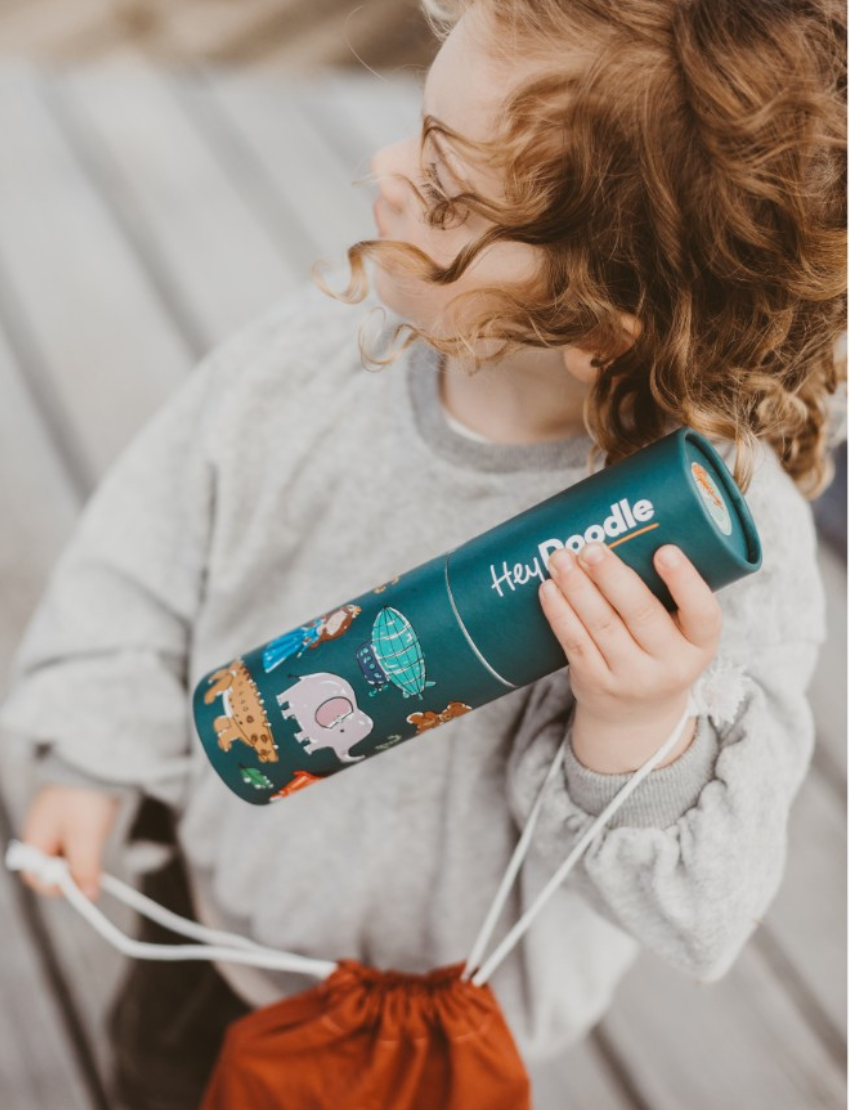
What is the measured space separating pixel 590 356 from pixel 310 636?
0.70 ft

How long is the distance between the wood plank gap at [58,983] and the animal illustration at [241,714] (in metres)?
0.59

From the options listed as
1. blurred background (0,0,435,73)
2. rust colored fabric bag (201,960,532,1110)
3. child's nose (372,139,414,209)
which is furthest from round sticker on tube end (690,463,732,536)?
blurred background (0,0,435,73)

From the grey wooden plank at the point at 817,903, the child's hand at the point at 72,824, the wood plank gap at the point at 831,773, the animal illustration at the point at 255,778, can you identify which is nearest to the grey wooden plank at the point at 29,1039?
the child's hand at the point at 72,824

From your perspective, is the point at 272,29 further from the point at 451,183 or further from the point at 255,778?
the point at 255,778

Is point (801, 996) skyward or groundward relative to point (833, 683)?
groundward

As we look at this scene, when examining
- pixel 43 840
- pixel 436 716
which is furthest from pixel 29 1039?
pixel 436 716

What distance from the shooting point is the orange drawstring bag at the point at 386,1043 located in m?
0.67

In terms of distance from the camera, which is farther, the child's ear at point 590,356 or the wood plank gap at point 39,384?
the wood plank gap at point 39,384

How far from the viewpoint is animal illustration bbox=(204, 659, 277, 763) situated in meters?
0.60

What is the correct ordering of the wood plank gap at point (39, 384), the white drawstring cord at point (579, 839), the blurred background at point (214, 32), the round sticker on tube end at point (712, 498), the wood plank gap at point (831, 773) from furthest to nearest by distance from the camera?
1. the blurred background at point (214, 32)
2. the wood plank gap at point (39, 384)
3. the wood plank gap at point (831, 773)
4. the white drawstring cord at point (579, 839)
5. the round sticker on tube end at point (712, 498)

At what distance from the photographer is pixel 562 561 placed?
50cm

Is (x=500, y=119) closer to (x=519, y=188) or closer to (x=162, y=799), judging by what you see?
(x=519, y=188)

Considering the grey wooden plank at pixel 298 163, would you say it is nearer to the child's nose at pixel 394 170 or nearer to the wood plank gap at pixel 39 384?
the wood plank gap at pixel 39 384

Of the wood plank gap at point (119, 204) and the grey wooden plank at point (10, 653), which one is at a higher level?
the wood plank gap at point (119, 204)
